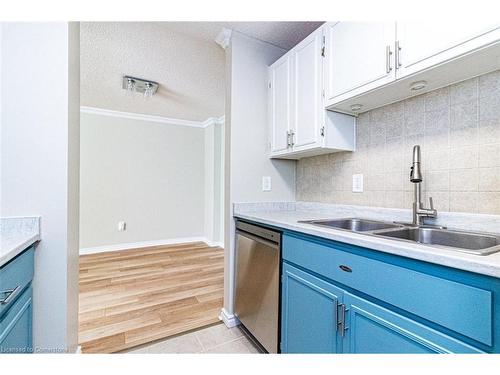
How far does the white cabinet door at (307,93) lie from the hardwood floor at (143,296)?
1649 millimetres

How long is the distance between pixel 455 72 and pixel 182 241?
14.3 feet

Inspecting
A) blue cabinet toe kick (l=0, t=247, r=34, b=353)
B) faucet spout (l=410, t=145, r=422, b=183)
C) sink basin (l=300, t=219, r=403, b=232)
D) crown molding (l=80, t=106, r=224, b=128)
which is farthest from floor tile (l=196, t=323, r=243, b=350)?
crown molding (l=80, t=106, r=224, b=128)

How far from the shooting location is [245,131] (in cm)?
198

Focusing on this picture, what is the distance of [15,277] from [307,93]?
180 cm

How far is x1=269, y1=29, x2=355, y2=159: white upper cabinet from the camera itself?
5.17 feet

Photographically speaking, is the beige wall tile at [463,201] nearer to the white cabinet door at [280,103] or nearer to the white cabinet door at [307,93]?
the white cabinet door at [307,93]

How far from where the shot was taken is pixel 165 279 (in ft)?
9.18

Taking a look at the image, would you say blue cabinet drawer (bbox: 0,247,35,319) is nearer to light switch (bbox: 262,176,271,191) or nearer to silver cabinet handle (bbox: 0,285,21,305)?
silver cabinet handle (bbox: 0,285,21,305)

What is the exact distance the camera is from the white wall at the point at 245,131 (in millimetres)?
1930

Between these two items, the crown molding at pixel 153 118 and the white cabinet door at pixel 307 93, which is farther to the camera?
the crown molding at pixel 153 118

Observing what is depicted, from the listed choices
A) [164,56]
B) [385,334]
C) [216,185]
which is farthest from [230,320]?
[216,185]

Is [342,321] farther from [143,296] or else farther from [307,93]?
[143,296]

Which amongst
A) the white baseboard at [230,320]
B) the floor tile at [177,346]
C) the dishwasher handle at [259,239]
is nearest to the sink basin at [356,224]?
the dishwasher handle at [259,239]

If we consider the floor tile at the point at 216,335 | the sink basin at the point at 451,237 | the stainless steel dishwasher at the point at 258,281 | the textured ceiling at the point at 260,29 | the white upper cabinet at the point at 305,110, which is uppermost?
the textured ceiling at the point at 260,29
